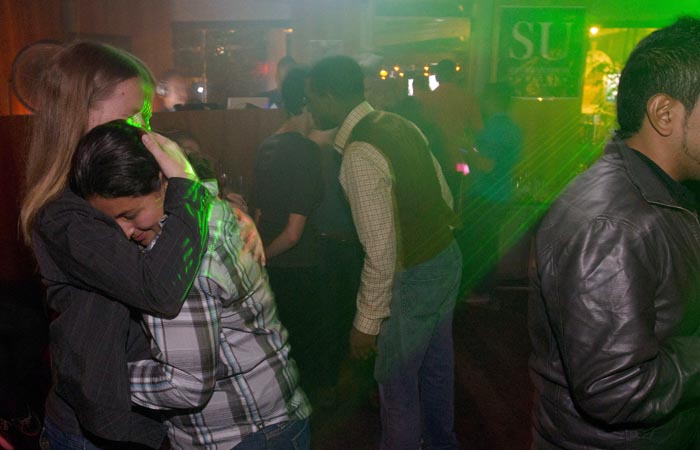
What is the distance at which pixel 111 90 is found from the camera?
1.47 metres

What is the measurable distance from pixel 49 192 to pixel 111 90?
12.3 inches

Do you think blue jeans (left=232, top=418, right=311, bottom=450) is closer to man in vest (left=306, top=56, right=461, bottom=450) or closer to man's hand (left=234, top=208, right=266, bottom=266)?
man's hand (left=234, top=208, right=266, bottom=266)

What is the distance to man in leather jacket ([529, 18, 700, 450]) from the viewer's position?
3.59 ft

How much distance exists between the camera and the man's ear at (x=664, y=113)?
1170 millimetres

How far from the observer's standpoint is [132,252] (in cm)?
118

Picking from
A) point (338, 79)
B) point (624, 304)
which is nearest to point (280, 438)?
point (624, 304)

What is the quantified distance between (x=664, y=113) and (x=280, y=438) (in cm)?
111

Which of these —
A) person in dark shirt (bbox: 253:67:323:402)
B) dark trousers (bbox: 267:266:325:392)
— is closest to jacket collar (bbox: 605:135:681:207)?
→ person in dark shirt (bbox: 253:67:323:402)

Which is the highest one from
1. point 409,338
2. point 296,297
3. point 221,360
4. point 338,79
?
point 338,79

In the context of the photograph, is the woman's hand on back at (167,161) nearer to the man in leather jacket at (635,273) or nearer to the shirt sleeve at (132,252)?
the shirt sleeve at (132,252)

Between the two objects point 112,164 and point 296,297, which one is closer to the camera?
point 112,164

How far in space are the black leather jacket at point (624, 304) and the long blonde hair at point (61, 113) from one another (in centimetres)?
115

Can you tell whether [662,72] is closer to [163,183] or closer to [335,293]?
[163,183]

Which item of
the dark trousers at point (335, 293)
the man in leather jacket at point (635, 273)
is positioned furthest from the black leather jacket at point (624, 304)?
the dark trousers at point (335, 293)
